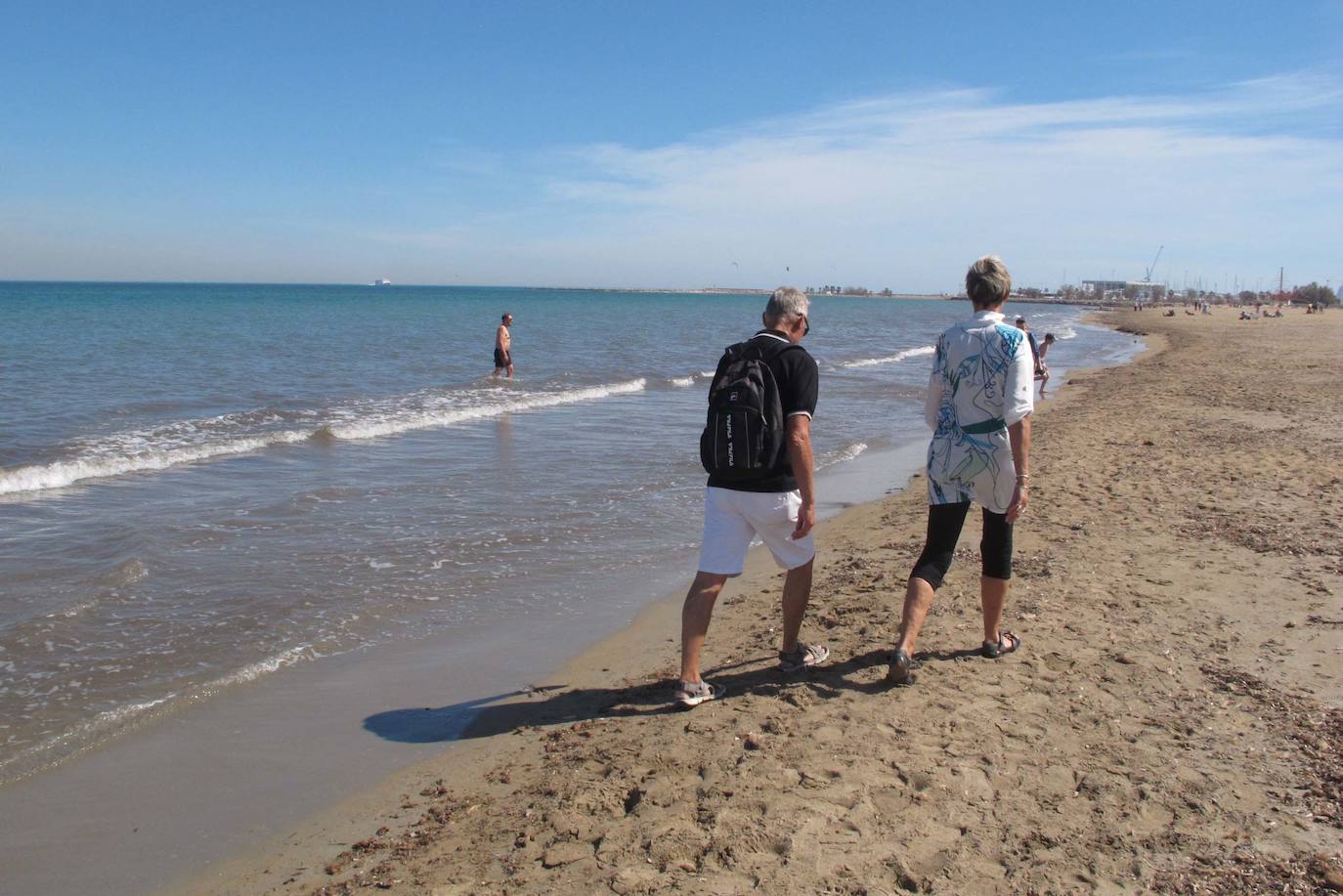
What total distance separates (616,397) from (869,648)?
1464cm

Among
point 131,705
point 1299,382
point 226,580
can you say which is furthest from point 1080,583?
point 1299,382

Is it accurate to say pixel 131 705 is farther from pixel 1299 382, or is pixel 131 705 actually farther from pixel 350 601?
pixel 1299 382

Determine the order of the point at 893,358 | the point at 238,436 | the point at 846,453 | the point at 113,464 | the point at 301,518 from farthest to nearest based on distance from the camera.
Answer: the point at 893,358 → the point at 238,436 → the point at 846,453 → the point at 113,464 → the point at 301,518

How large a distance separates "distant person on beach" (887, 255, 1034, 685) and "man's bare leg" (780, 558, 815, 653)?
469 millimetres

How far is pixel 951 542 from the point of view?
13.6ft

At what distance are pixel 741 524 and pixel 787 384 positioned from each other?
65 cm

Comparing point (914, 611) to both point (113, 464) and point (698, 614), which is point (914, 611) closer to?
point (698, 614)

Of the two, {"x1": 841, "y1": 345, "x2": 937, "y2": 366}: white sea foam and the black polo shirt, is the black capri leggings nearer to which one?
the black polo shirt

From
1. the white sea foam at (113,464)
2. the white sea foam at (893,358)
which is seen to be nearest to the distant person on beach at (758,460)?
the white sea foam at (113,464)

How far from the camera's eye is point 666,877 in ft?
9.05

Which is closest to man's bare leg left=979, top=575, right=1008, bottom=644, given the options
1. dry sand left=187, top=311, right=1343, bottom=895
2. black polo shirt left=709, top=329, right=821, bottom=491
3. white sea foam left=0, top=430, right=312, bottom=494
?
dry sand left=187, top=311, right=1343, bottom=895

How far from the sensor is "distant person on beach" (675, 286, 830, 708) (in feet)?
12.5

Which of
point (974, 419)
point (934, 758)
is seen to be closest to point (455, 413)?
point (974, 419)

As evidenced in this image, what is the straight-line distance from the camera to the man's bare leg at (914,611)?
13.4 ft
